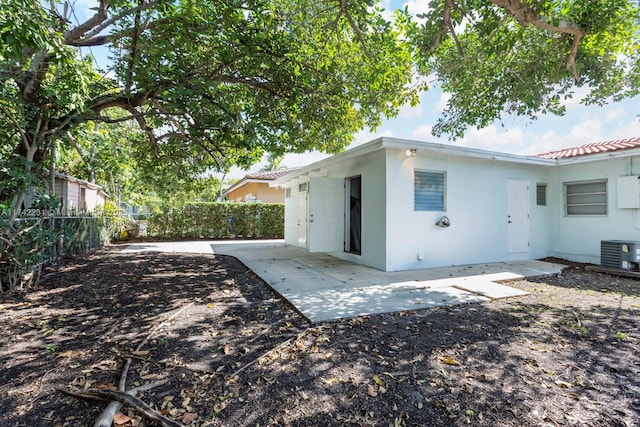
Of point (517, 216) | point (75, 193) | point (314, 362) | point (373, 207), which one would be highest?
point (75, 193)

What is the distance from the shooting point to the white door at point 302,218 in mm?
9836

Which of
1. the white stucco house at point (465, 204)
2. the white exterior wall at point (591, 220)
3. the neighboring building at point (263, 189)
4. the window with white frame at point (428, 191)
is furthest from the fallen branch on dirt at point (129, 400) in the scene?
the neighboring building at point (263, 189)

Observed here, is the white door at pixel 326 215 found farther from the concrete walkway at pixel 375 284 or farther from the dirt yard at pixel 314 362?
the dirt yard at pixel 314 362

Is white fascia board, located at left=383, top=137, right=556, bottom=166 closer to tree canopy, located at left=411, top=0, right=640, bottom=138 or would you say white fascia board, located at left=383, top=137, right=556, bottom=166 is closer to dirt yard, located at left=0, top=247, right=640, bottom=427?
tree canopy, located at left=411, top=0, right=640, bottom=138

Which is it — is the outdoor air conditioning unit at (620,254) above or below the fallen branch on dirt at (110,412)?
above

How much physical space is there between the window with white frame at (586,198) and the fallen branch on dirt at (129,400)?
34.2 feet

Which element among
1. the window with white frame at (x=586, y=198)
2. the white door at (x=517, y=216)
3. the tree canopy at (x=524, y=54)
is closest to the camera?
the tree canopy at (x=524, y=54)

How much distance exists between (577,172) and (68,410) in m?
11.3

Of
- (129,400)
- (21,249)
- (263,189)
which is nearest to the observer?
(129,400)

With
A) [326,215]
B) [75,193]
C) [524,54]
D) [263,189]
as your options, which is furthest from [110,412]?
[263,189]

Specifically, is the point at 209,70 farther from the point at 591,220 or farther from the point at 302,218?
the point at 591,220

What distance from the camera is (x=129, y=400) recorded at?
2.11 metres

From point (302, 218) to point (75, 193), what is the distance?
374 inches

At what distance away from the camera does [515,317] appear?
13.0 feet
